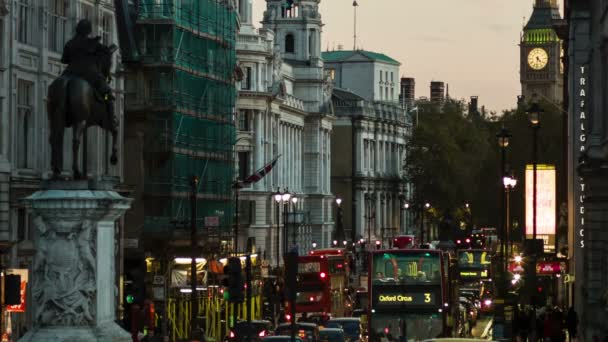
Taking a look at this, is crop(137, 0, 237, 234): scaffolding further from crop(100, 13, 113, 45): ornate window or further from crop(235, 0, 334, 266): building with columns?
crop(235, 0, 334, 266): building with columns

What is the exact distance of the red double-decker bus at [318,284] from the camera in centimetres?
8244

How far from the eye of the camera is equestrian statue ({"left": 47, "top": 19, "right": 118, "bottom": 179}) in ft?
96.9

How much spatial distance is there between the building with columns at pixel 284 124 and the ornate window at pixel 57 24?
51399 millimetres

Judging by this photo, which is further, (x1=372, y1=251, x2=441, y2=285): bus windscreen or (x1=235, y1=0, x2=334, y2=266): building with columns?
(x1=235, y1=0, x2=334, y2=266): building with columns

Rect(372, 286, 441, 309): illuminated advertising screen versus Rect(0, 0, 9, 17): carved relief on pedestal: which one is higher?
Rect(0, 0, 9, 17): carved relief on pedestal

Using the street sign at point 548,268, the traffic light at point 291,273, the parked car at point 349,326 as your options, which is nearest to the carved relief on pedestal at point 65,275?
the traffic light at point 291,273

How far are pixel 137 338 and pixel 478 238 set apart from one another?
134 metres

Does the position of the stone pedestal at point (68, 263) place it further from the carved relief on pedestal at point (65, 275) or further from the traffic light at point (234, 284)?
the traffic light at point (234, 284)

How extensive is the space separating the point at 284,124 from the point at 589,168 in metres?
94.4

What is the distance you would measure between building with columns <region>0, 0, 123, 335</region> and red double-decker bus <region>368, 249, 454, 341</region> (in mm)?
8910

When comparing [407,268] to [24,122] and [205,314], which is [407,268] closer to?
[24,122]

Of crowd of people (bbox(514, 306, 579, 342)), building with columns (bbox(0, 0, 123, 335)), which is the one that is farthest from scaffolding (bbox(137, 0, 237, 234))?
crowd of people (bbox(514, 306, 579, 342))

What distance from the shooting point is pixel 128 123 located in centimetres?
8088

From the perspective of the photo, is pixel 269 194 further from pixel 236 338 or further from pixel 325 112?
pixel 236 338
